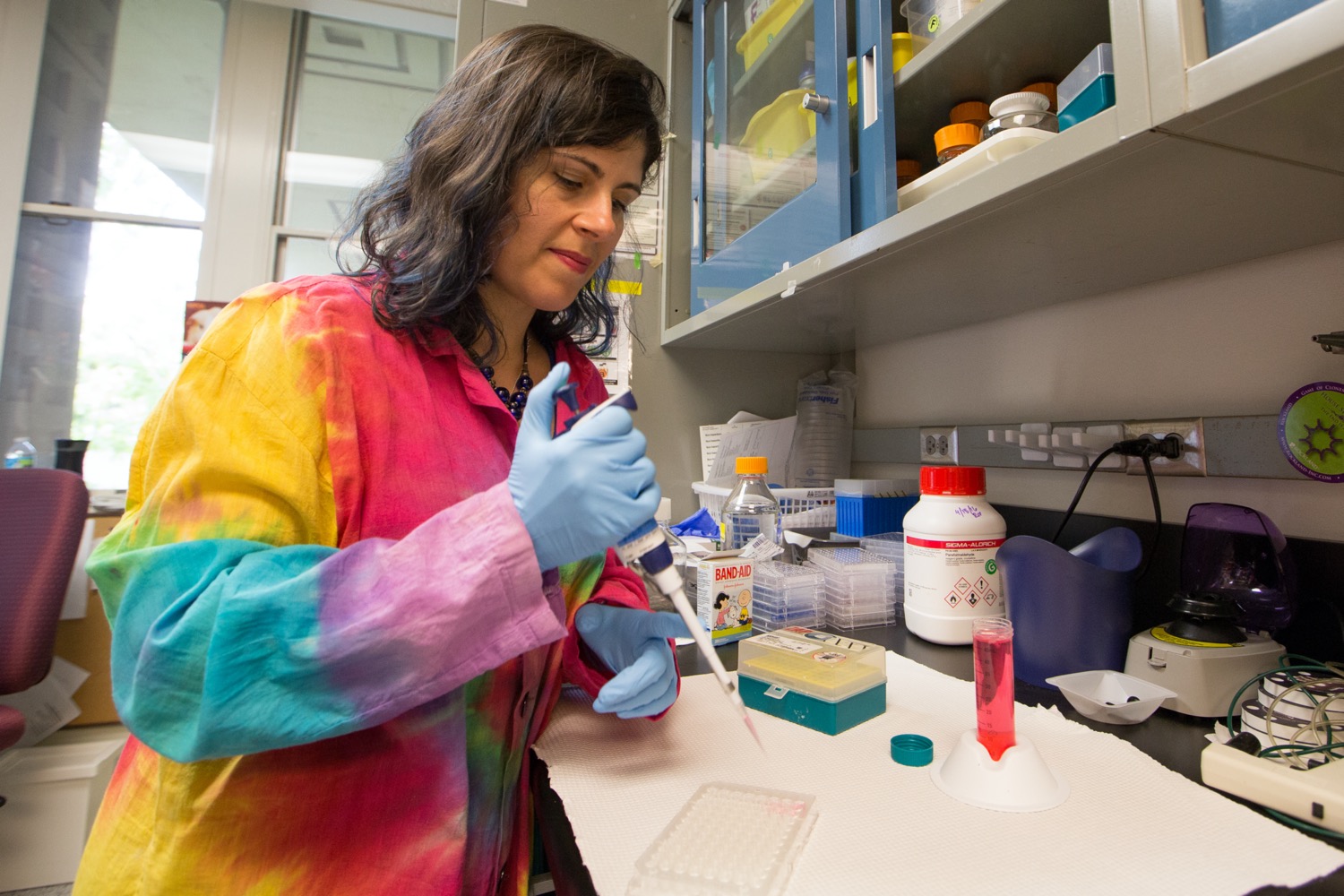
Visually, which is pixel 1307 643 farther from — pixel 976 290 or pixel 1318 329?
pixel 976 290

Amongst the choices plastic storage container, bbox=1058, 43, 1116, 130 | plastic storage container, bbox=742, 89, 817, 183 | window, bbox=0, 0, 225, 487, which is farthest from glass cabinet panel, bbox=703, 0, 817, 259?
window, bbox=0, 0, 225, 487

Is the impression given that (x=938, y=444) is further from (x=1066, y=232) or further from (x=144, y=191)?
(x=144, y=191)

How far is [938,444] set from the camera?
1.43 m

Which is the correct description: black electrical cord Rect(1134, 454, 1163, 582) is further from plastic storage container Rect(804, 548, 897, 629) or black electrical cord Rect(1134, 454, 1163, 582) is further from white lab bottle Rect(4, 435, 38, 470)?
white lab bottle Rect(4, 435, 38, 470)

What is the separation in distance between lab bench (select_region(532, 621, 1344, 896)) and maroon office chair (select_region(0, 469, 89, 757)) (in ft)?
5.00

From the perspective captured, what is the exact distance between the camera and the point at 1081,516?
1097 millimetres

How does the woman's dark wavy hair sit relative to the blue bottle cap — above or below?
above

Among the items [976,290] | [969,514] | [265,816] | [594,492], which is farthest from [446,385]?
[976,290]

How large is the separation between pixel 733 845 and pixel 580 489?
29 cm

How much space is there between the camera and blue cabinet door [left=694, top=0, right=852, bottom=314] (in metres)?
1.04

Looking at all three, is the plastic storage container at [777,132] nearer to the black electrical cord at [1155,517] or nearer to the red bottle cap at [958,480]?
the red bottle cap at [958,480]

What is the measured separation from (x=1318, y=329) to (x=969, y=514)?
505 mm

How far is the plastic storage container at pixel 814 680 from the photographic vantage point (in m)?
0.69

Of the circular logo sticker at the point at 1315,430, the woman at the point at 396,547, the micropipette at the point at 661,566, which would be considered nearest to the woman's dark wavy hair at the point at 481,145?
the woman at the point at 396,547
